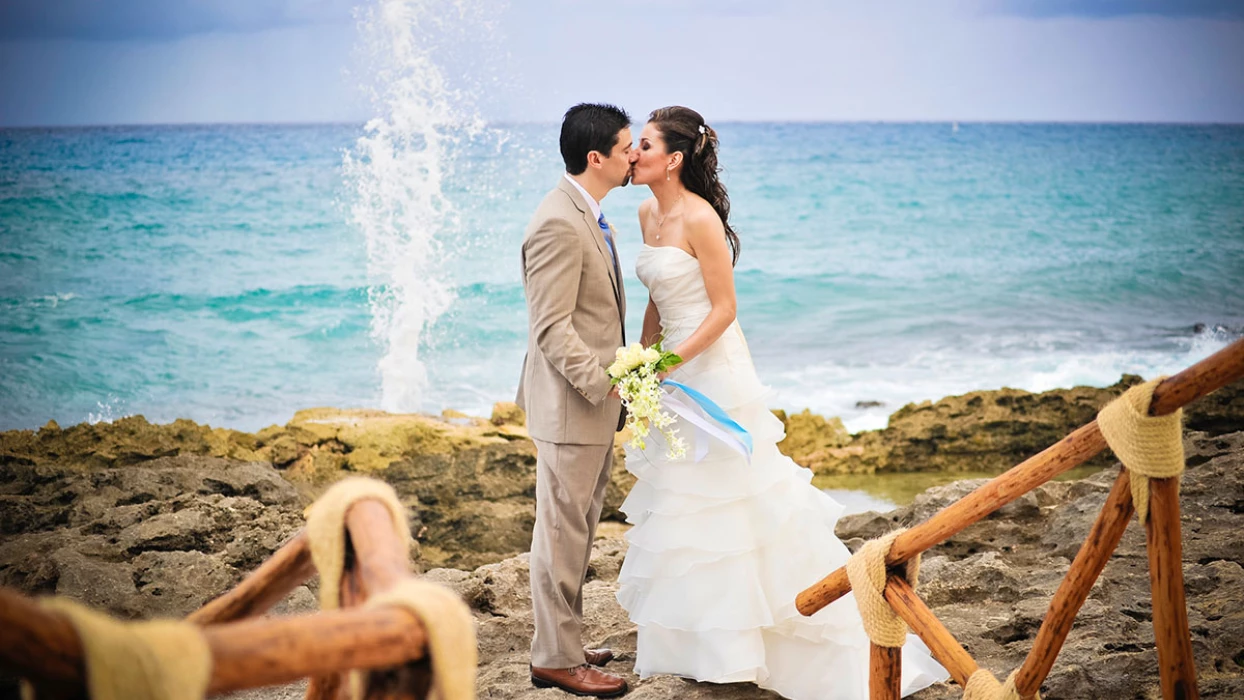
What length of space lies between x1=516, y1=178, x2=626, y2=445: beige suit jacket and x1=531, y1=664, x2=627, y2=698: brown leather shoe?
0.73m

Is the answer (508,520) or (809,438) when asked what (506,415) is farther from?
(809,438)

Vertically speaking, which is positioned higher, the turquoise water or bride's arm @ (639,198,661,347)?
the turquoise water

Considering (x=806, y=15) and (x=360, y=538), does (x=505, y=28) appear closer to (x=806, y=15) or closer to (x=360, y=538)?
(x=806, y=15)

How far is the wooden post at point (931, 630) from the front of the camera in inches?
90.5

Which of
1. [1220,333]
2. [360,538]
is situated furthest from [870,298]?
[360,538]

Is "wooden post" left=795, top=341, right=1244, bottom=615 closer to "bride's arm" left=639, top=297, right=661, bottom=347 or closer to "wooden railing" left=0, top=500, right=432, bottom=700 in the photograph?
"wooden railing" left=0, top=500, right=432, bottom=700

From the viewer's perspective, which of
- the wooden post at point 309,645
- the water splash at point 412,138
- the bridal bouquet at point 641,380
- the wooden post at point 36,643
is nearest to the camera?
the wooden post at point 36,643

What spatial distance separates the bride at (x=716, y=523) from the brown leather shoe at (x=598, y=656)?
0.76ft

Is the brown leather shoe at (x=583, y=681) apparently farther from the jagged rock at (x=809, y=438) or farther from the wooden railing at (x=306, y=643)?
the jagged rock at (x=809, y=438)

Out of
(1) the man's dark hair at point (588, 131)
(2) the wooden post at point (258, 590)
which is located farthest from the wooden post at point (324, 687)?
A: (1) the man's dark hair at point (588, 131)

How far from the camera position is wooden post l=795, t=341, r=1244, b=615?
177cm

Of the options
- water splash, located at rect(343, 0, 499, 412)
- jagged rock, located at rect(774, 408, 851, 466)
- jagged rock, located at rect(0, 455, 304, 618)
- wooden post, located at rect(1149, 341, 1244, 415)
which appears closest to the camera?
wooden post, located at rect(1149, 341, 1244, 415)

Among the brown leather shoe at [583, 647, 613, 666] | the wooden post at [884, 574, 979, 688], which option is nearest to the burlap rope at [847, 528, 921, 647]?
the wooden post at [884, 574, 979, 688]

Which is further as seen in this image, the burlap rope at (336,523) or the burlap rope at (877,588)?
the burlap rope at (877,588)
